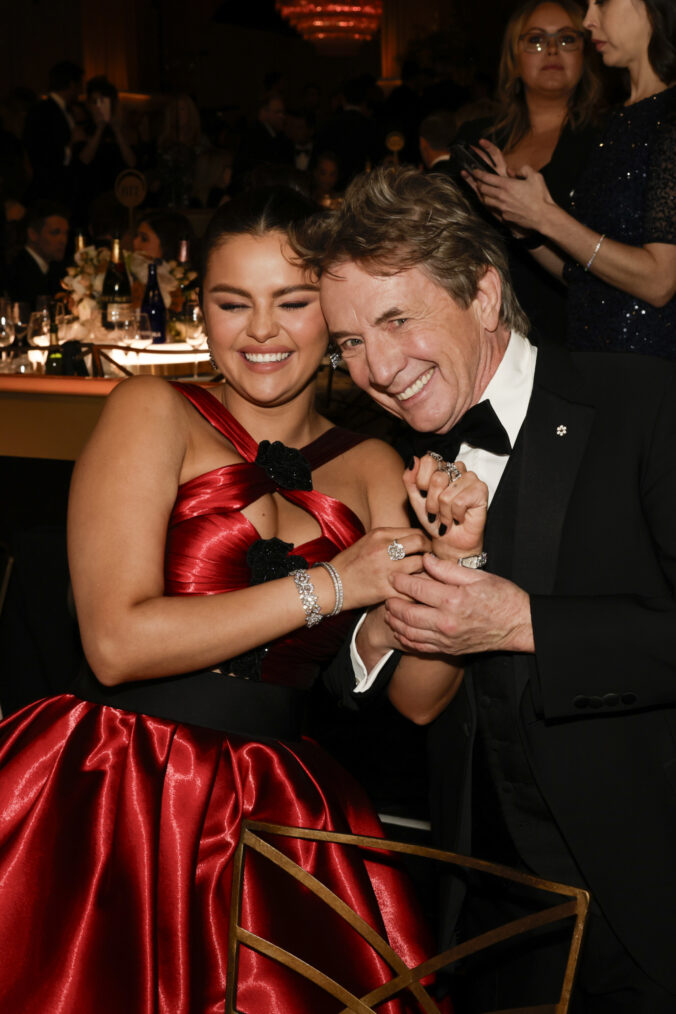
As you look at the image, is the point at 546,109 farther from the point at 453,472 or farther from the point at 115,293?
the point at 453,472


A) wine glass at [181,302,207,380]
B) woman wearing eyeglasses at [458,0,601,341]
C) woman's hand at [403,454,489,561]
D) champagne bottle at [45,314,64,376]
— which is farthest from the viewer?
wine glass at [181,302,207,380]

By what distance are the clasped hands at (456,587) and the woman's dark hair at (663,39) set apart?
4.97 ft

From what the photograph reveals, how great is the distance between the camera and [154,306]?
4.23 m

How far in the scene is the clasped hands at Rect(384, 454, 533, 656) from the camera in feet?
4.61

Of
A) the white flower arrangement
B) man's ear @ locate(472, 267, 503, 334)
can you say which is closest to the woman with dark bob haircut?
man's ear @ locate(472, 267, 503, 334)

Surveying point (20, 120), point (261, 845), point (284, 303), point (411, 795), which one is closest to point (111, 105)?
point (20, 120)

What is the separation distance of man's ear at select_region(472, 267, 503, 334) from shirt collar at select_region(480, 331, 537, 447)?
6 cm

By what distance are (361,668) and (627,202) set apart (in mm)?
1408

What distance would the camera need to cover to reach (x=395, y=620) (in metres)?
1.51

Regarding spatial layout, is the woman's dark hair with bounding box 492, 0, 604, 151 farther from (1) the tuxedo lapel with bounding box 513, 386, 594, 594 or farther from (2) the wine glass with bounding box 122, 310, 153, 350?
(1) the tuxedo lapel with bounding box 513, 386, 594, 594

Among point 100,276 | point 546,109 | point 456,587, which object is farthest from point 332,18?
point 456,587

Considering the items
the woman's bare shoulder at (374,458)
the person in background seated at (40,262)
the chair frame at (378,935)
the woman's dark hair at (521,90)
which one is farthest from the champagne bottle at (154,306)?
the chair frame at (378,935)

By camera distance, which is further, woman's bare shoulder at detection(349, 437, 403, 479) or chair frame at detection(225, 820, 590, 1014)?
woman's bare shoulder at detection(349, 437, 403, 479)

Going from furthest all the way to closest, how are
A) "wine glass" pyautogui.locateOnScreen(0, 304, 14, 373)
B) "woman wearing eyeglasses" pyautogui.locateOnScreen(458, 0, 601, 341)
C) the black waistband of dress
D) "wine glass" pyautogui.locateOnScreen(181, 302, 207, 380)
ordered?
"wine glass" pyautogui.locateOnScreen(181, 302, 207, 380) → "wine glass" pyautogui.locateOnScreen(0, 304, 14, 373) → "woman wearing eyeglasses" pyautogui.locateOnScreen(458, 0, 601, 341) → the black waistband of dress
